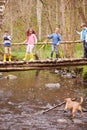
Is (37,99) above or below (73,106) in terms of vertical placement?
below

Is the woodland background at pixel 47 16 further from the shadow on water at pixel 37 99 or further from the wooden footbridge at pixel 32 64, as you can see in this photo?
the wooden footbridge at pixel 32 64

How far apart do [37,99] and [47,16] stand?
10299 millimetres

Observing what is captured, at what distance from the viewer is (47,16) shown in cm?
2456

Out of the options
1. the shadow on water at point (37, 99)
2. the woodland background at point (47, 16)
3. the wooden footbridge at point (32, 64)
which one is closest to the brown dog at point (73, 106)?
the shadow on water at point (37, 99)

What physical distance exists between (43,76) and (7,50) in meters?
7.04

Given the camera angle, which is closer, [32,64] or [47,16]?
[32,64]

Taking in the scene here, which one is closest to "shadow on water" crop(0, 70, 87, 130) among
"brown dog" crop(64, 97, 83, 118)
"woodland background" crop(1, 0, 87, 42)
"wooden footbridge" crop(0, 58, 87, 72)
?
"brown dog" crop(64, 97, 83, 118)

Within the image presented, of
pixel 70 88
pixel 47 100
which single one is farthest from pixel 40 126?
pixel 70 88

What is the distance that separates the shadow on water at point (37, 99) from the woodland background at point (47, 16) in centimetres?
314

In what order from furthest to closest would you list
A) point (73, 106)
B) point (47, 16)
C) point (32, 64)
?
point (47, 16) < point (32, 64) < point (73, 106)

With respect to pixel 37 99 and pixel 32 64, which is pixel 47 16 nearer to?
pixel 37 99

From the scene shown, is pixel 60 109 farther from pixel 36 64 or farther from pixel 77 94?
pixel 77 94

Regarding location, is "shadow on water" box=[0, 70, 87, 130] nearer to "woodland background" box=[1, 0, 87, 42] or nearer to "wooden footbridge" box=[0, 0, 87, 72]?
"wooden footbridge" box=[0, 0, 87, 72]

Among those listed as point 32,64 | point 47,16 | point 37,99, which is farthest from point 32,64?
point 47,16
